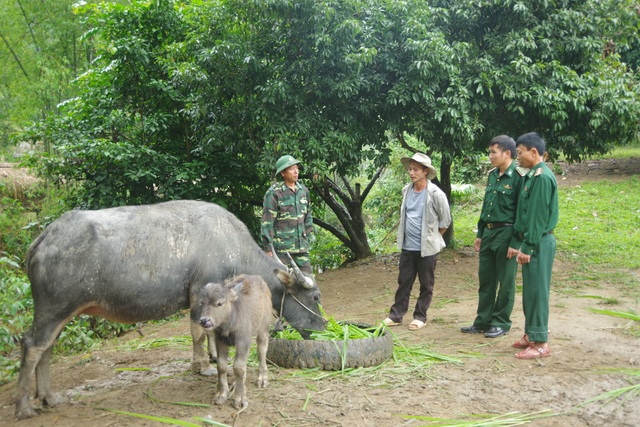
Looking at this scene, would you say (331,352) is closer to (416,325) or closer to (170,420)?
(170,420)

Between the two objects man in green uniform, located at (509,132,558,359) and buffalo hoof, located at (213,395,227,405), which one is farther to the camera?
man in green uniform, located at (509,132,558,359)

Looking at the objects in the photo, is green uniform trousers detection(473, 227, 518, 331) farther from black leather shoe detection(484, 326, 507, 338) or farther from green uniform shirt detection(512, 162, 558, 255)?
green uniform shirt detection(512, 162, 558, 255)

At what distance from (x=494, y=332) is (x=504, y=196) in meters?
1.57

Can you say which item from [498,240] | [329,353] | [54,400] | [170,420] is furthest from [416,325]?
[54,400]

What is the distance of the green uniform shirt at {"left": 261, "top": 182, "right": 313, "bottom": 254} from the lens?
693cm

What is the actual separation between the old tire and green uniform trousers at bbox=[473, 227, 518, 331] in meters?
1.73

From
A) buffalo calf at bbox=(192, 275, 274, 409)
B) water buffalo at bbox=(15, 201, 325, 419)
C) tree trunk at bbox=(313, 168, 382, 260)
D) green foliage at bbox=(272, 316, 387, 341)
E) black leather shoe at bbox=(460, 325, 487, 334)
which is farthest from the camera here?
tree trunk at bbox=(313, 168, 382, 260)

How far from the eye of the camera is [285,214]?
6965 mm

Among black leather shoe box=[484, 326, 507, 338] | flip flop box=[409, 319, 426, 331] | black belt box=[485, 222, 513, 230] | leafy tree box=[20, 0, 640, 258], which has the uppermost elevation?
leafy tree box=[20, 0, 640, 258]

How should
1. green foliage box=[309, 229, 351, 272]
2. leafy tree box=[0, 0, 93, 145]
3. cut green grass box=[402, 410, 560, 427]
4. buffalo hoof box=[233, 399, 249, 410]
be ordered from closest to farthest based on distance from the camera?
cut green grass box=[402, 410, 560, 427] < buffalo hoof box=[233, 399, 249, 410] < green foliage box=[309, 229, 351, 272] < leafy tree box=[0, 0, 93, 145]

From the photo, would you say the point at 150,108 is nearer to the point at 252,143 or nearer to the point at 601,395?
the point at 252,143

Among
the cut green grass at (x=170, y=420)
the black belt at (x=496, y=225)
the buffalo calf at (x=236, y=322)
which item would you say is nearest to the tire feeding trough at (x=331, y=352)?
the buffalo calf at (x=236, y=322)

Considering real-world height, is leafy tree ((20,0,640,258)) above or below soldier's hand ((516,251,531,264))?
above

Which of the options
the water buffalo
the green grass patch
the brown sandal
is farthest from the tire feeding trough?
the green grass patch
